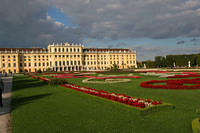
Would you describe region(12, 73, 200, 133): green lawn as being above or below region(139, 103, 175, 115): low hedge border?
below

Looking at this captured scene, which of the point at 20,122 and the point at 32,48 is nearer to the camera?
the point at 20,122

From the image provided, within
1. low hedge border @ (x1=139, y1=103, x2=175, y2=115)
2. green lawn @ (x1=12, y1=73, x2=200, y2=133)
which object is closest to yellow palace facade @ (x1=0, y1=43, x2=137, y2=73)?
green lawn @ (x1=12, y1=73, x2=200, y2=133)

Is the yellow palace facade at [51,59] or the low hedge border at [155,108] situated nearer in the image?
the low hedge border at [155,108]

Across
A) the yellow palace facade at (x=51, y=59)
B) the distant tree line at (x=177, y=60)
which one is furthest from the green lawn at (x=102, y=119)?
the yellow palace facade at (x=51, y=59)

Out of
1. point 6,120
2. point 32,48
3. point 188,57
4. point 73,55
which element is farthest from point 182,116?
point 32,48

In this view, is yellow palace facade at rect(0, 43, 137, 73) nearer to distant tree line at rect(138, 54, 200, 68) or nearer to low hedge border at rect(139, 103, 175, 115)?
distant tree line at rect(138, 54, 200, 68)

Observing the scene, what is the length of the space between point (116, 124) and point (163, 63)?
69.9m

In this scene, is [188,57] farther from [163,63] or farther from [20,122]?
[20,122]

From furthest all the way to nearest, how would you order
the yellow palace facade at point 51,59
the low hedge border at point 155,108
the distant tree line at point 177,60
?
the yellow palace facade at point 51,59 < the distant tree line at point 177,60 < the low hedge border at point 155,108

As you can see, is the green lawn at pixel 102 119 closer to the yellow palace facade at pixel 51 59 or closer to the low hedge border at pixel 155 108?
the low hedge border at pixel 155 108

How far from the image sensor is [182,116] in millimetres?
6750

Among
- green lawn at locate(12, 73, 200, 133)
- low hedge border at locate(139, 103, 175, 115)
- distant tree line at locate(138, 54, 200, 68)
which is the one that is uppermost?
distant tree line at locate(138, 54, 200, 68)

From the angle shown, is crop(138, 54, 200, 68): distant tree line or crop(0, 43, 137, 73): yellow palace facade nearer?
crop(138, 54, 200, 68): distant tree line

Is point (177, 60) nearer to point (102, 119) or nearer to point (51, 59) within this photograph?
point (51, 59)
